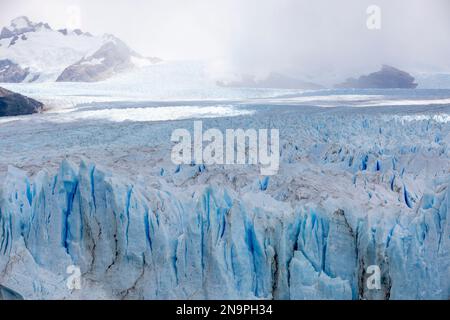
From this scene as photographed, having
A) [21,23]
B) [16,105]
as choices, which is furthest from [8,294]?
[21,23]

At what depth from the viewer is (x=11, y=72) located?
5478cm

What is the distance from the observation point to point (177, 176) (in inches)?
287

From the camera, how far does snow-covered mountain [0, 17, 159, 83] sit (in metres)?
46.1

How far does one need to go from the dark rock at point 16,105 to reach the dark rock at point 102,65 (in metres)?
25.7

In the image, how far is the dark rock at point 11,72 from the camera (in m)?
52.5

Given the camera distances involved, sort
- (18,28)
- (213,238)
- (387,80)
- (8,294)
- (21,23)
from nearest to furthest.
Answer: (8,294) → (213,238) → (387,80) → (18,28) → (21,23)

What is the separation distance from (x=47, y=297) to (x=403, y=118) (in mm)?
9229

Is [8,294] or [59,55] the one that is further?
[59,55]

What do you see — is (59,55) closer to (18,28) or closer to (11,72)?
(11,72)

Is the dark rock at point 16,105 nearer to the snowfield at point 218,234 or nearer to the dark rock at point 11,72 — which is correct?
the snowfield at point 218,234

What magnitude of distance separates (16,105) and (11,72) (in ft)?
134

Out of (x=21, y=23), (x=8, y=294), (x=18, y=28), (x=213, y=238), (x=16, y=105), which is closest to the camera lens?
(x=8, y=294)

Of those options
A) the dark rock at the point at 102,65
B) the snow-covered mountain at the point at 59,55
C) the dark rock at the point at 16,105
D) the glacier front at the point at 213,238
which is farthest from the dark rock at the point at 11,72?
the glacier front at the point at 213,238
